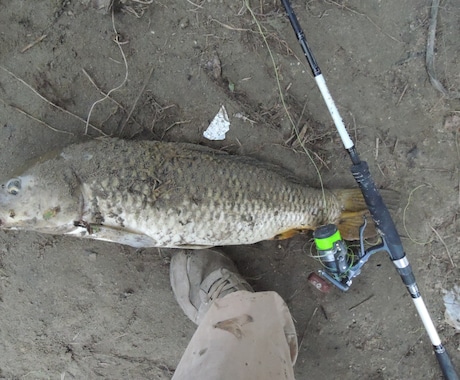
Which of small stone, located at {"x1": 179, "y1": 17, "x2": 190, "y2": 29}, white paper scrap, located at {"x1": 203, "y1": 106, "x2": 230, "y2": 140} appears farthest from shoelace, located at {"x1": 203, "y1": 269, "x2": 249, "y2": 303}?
small stone, located at {"x1": 179, "y1": 17, "x2": 190, "y2": 29}

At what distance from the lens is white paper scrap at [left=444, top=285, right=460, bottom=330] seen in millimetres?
3158

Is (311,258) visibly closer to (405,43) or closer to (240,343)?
(240,343)

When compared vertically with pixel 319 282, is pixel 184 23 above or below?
above

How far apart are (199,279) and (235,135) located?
42.1 inches

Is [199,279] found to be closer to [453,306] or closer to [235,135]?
[235,135]

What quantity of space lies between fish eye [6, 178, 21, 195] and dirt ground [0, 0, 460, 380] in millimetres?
446

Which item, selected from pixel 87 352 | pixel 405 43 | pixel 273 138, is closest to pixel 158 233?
pixel 273 138

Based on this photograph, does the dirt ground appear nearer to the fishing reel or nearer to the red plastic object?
the red plastic object

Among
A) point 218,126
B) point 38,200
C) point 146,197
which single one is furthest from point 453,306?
point 38,200

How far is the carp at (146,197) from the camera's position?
2465mm

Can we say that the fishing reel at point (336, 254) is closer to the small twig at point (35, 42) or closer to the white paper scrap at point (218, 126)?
the white paper scrap at point (218, 126)

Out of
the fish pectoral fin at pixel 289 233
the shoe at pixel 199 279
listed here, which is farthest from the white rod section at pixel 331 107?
the shoe at pixel 199 279

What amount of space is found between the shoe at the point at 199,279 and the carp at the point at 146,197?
268 mm

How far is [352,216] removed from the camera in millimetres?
2844
